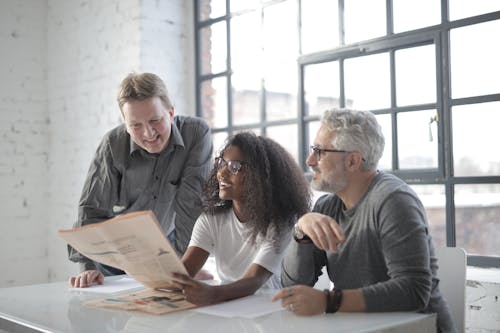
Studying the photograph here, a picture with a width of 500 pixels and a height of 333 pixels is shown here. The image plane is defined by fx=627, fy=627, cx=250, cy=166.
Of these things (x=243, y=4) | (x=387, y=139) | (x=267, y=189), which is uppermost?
(x=243, y=4)

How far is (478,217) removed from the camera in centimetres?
323

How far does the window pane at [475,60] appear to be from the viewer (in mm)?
3156

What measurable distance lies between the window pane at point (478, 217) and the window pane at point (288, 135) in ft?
4.05

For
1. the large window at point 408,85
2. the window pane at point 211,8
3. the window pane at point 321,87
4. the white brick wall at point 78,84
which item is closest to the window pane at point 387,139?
the large window at point 408,85

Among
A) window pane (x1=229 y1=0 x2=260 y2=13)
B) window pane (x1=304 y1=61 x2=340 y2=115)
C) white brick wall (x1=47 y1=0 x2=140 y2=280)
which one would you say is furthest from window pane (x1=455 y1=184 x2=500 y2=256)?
white brick wall (x1=47 y1=0 x2=140 y2=280)

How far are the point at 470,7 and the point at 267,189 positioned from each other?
1.73 m

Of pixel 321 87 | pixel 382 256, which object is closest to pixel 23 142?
pixel 321 87

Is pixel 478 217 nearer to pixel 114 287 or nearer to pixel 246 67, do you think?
pixel 114 287

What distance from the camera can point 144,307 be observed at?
5.67 ft

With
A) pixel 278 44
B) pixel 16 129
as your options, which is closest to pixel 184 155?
pixel 278 44

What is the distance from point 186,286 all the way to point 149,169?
40.4 inches

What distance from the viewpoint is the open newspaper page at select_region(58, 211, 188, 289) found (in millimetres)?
1609

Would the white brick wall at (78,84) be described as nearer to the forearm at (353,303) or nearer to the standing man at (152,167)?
the standing man at (152,167)

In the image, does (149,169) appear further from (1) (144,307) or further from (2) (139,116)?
(1) (144,307)
